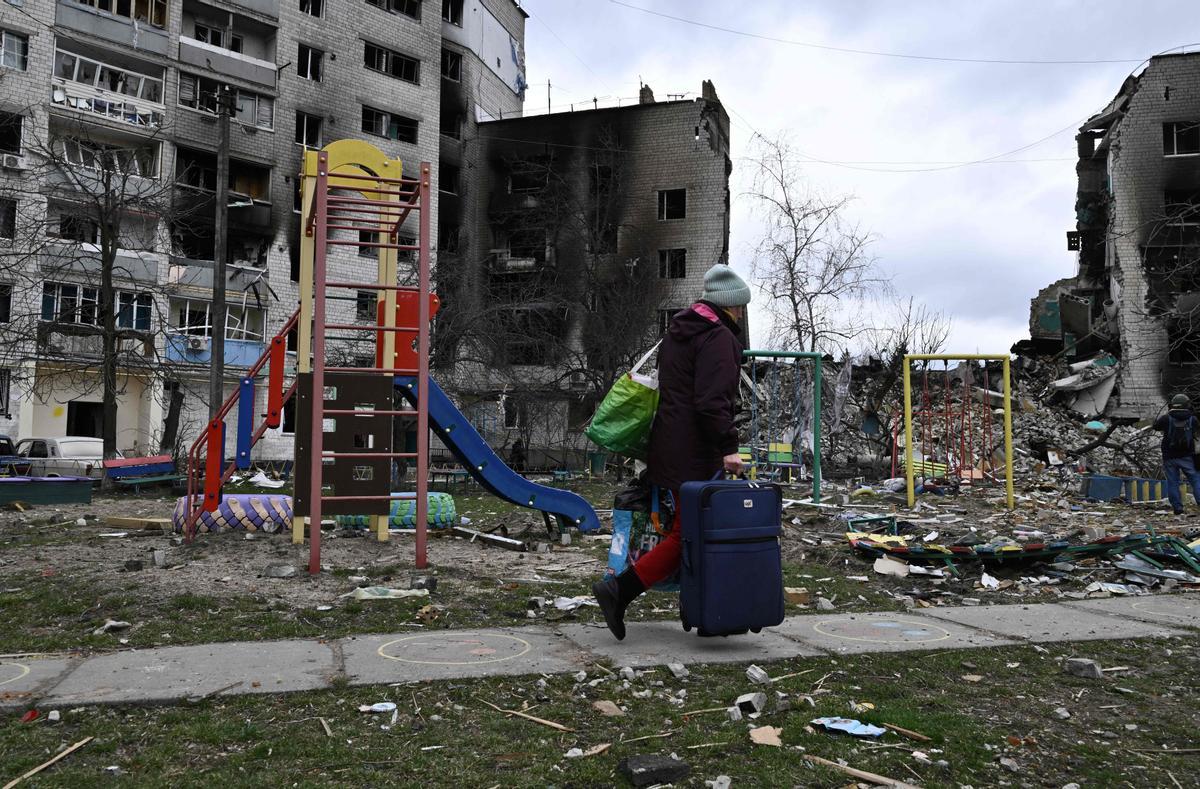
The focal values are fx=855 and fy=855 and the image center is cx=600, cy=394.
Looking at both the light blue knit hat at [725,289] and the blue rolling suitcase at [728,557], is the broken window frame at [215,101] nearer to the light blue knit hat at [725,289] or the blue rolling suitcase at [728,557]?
the light blue knit hat at [725,289]

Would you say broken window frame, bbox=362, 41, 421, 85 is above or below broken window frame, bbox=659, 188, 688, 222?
above

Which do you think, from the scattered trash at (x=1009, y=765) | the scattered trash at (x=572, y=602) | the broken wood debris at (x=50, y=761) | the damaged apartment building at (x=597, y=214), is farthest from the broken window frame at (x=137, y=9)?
the scattered trash at (x=1009, y=765)

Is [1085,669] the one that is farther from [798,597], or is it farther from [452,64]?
[452,64]

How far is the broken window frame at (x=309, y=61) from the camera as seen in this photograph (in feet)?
113

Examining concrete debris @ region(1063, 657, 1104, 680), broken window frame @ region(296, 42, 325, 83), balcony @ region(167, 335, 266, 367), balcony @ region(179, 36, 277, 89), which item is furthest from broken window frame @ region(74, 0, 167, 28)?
concrete debris @ region(1063, 657, 1104, 680)

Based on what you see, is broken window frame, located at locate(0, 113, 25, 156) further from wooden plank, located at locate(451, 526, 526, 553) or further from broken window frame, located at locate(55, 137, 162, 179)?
wooden plank, located at locate(451, 526, 526, 553)

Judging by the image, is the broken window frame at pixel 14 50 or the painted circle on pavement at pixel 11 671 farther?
the broken window frame at pixel 14 50

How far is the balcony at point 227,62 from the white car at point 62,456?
51.0 ft

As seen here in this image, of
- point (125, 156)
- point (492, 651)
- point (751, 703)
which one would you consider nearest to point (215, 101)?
point (125, 156)

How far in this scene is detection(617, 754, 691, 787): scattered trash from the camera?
103 inches

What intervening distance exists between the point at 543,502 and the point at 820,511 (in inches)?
185

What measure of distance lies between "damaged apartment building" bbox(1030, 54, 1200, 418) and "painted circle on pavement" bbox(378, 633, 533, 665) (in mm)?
30330

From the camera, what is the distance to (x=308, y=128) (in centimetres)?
3506

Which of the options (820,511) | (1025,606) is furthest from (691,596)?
(820,511)
